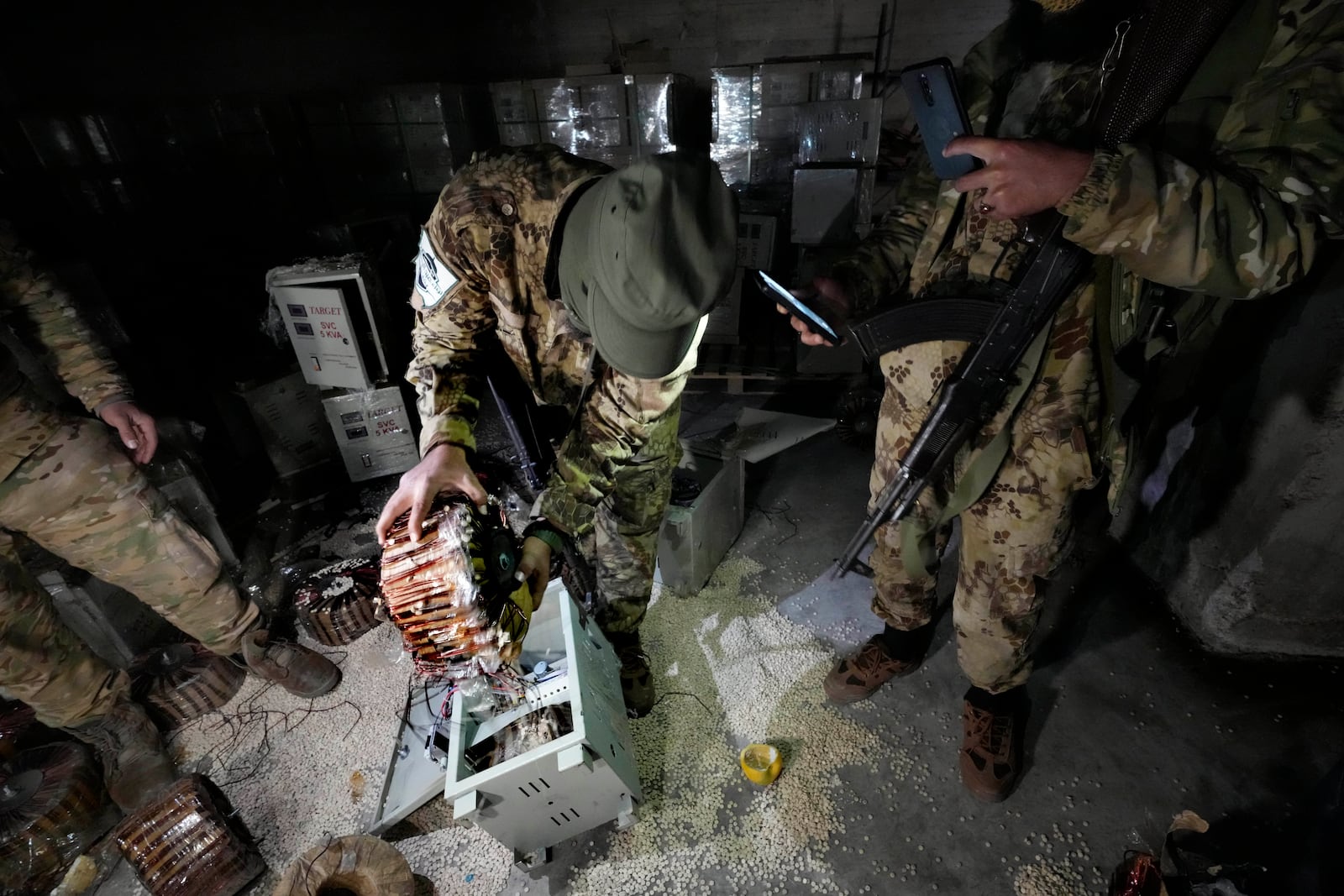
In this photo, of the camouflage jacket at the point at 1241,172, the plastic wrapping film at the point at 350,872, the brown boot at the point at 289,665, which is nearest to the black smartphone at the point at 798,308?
the camouflage jacket at the point at 1241,172

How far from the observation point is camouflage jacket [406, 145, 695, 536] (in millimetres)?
1498

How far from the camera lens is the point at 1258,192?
104 centimetres

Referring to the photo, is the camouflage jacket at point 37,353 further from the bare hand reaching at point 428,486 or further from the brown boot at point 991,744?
the brown boot at point 991,744

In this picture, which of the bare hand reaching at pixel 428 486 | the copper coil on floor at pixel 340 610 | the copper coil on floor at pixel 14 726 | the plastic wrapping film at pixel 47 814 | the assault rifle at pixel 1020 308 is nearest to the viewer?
the assault rifle at pixel 1020 308

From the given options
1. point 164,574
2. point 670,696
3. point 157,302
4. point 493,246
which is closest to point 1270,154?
point 493,246

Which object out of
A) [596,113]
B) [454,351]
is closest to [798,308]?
[454,351]

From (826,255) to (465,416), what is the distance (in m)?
3.08

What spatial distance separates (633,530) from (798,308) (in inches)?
33.9

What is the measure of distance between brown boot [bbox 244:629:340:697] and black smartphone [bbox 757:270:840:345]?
219 centimetres

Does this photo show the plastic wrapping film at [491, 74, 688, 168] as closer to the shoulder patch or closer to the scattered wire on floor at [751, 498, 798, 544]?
the scattered wire on floor at [751, 498, 798, 544]

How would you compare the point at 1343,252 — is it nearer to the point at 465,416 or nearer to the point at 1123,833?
the point at 1123,833

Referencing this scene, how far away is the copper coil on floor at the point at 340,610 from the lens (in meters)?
2.45

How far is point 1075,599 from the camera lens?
243 cm

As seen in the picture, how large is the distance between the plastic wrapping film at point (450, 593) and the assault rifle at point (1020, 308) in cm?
101
